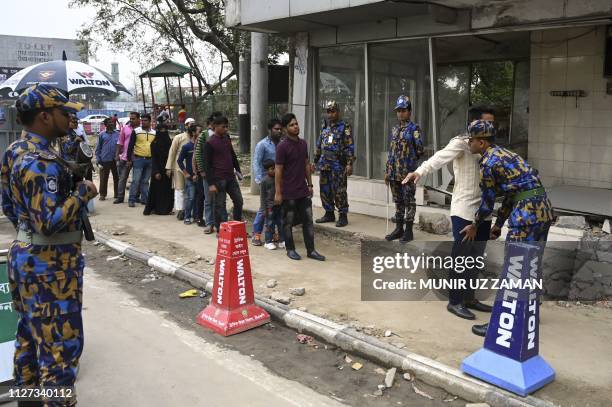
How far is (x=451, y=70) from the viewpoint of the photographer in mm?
11039

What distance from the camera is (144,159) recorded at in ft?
36.3

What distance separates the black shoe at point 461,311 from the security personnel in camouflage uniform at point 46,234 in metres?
3.57

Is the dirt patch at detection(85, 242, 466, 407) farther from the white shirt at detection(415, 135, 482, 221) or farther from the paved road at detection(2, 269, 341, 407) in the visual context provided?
the white shirt at detection(415, 135, 482, 221)

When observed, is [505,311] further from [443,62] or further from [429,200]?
[443,62]

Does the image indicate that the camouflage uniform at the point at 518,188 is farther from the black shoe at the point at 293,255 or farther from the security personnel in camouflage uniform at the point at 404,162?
the black shoe at the point at 293,255

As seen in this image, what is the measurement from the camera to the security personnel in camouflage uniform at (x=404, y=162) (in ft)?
24.1

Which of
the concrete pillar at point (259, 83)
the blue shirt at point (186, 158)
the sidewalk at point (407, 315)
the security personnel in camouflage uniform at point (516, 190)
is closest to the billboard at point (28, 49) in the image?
the concrete pillar at point (259, 83)

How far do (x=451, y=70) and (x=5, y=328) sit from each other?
9577mm

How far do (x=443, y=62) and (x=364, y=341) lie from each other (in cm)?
779

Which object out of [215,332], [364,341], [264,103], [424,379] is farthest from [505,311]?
[264,103]

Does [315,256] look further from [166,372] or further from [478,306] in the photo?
[166,372]

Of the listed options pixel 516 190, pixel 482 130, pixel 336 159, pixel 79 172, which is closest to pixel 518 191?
pixel 516 190

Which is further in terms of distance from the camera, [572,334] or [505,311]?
[572,334]

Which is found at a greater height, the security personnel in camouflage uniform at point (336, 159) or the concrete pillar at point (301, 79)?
the concrete pillar at point (301, 79)
